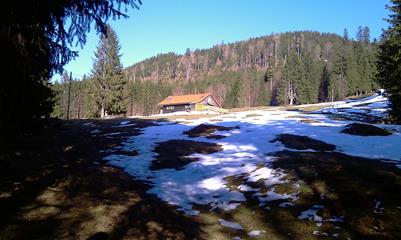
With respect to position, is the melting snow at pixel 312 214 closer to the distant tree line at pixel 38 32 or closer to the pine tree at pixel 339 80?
the distant tree line at pixel 38 32

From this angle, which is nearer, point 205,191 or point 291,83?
point 205,191

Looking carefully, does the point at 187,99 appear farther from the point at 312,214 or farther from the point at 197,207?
the point at 312,214

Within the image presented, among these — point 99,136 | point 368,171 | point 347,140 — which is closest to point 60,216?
point 368,171

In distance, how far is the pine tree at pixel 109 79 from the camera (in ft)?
211

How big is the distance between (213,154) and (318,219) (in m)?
13.6

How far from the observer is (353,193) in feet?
43.7

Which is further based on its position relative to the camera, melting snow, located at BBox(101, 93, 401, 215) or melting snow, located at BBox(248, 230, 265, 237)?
melting snow, located at BBox(101, 93, 401, 215)

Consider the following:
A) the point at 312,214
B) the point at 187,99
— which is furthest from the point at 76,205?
the point at 187,99

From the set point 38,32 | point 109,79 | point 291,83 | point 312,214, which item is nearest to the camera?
point 38,32

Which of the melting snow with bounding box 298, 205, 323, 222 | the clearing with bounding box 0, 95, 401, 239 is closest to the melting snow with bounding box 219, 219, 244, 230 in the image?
the clearing with bounding box 0, 95, 401, 239

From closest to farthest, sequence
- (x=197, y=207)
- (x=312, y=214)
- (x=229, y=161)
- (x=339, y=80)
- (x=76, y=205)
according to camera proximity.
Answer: (x=312, y=214) → (x=76, y=205) → (x=197, y=207) → (x=229, y=161) → (x=339, y=80)

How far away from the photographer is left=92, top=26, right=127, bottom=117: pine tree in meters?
64.3

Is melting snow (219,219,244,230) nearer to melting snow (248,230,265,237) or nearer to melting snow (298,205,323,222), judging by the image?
melting snow (248,230,265,237)

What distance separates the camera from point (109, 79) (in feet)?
214
